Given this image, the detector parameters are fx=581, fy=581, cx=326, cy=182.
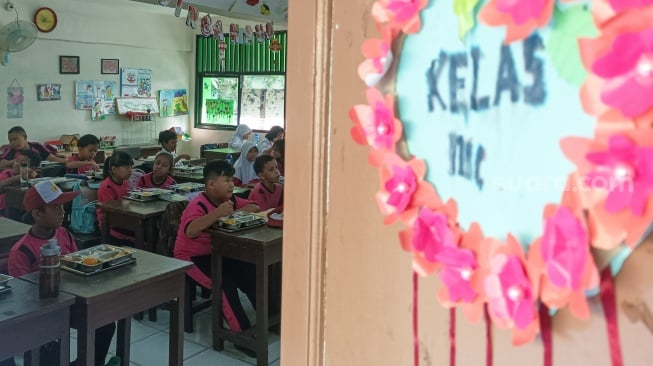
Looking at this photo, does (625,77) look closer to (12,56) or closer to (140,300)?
(140,300)

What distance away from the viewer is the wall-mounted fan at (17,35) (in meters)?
6.22

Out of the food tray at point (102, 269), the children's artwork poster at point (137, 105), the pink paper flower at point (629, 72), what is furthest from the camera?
the children's artwork poster at point (137, 105)

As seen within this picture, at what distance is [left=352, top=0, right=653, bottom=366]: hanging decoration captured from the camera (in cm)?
45

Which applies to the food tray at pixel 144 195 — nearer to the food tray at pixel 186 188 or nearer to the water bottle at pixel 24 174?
the food tray at pixel 186 188

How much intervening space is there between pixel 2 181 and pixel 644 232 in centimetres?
476

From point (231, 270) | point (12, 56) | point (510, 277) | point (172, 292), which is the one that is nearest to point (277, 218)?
point (231, 270)

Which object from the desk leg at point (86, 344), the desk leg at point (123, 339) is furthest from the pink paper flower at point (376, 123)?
the desk leg at point (123, 339)

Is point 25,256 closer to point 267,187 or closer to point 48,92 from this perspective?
point 267,187

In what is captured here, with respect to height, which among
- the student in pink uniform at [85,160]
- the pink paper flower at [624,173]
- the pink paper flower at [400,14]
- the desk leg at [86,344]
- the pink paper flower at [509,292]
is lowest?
the desk leg at [86,344]

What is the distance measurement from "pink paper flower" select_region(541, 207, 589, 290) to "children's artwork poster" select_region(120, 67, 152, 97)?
328 inches


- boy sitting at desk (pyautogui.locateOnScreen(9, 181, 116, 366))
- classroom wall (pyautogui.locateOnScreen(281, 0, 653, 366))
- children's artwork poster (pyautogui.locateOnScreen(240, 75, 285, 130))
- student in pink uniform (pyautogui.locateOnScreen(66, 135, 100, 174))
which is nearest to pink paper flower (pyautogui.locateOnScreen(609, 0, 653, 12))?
→ classroom wall (pyautogui.locateOnScreen(281, 0, 653, 366))

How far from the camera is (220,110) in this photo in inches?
350

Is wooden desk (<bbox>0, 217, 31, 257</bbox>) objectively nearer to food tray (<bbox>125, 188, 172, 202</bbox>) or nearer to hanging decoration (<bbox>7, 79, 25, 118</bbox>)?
food tray (<bbox>125, 188, 172, 202</bbox>)

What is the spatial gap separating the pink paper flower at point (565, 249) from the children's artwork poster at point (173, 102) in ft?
28.6
